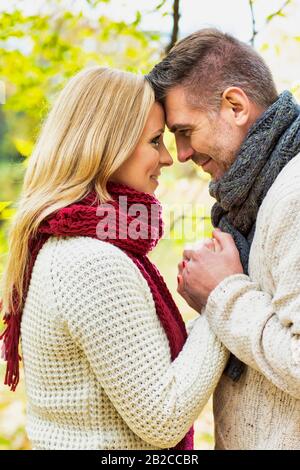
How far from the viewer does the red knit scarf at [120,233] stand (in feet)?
5.70

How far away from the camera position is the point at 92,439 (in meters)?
1.74

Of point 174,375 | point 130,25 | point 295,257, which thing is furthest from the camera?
point 130,25

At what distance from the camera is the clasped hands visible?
183cm

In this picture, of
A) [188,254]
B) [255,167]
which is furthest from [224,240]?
[255,167]

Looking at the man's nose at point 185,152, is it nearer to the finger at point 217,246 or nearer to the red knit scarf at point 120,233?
the red knit scarf at point 120,233

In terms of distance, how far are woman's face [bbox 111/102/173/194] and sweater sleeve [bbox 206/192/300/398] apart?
422 millimetres

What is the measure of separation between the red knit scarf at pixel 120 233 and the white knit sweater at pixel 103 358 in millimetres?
38

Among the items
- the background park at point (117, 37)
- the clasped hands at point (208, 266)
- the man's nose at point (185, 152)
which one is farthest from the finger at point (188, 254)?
the background park at point (117, 37)

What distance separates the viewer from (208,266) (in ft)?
6.10

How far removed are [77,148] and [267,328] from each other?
0.74 m

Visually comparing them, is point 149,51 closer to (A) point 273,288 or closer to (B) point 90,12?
(B) point 90,12
